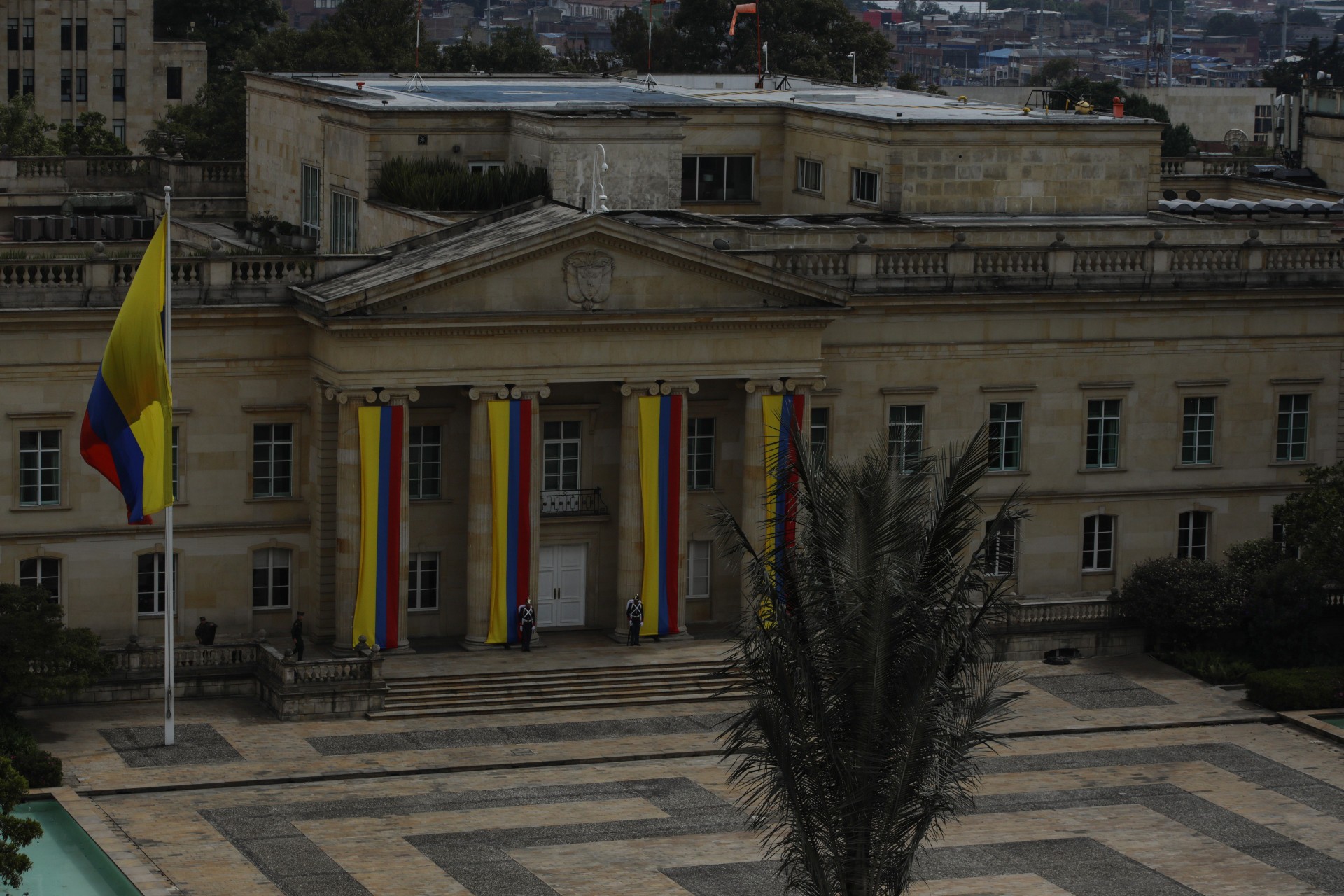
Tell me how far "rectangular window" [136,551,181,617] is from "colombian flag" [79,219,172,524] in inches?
238

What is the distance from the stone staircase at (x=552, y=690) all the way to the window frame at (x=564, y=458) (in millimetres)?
5501

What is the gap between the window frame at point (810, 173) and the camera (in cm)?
8512

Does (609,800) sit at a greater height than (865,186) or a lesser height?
lesser

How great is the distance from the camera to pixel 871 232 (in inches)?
3054

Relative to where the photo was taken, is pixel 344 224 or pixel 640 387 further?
pixel 344 224

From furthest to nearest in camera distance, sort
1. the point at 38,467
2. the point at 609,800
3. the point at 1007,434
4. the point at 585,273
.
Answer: the point at 1007,434 < the point at 585,273 < the point at 38,467 < the point at 609,800

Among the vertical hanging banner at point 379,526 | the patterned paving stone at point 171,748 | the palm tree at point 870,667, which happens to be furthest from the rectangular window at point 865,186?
the palm tree at point 870,667

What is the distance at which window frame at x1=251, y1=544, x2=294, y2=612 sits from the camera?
2785 inches

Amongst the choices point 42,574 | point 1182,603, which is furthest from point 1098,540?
point 42,574

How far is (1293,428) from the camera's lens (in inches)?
3088

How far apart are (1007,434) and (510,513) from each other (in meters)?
14.1

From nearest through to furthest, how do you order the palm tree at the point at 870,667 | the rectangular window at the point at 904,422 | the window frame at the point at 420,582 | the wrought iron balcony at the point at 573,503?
the palm tree at the point at 870,667 < the window frame at the point at 420,582 < the wrought iron balcony at the point at 573,503 < the rectangular window at the point at 904,422

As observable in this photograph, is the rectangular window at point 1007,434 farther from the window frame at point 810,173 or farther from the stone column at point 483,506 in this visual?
the stone column at point 483,506

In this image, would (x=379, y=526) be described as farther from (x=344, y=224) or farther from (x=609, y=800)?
(x=344, y=224)
